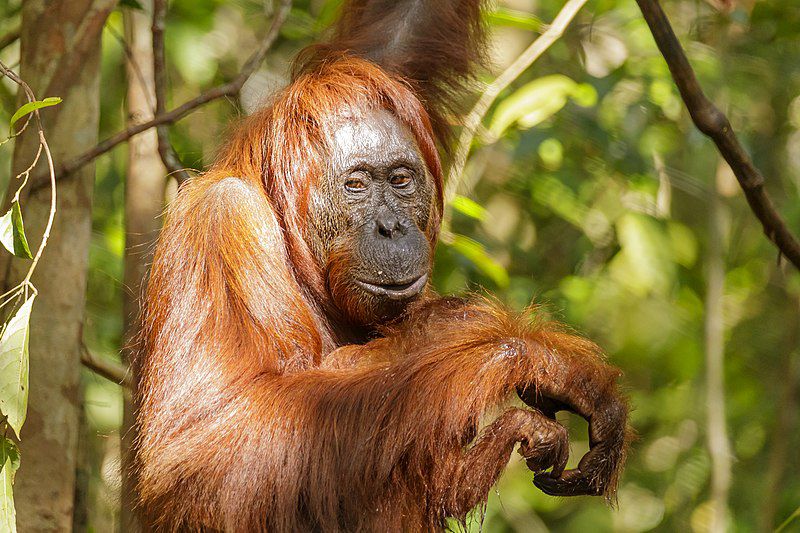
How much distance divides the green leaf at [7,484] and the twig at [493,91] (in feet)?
6.11

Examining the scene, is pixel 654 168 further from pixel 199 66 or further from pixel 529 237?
pixel 199 66

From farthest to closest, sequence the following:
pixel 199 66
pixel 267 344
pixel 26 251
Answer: pixel 199 66, pixel 267 344, pixel 26 251

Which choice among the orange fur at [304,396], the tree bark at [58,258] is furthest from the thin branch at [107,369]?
the orange fur at [304,396]

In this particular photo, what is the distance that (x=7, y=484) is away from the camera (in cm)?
245

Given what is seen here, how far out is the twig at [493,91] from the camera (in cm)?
379

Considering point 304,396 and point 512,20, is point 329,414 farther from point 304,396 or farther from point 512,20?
point 512,20

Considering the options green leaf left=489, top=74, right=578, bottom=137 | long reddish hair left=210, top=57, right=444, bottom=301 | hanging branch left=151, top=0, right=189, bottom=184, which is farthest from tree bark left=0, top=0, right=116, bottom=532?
green leaf left=489, top=74, right=578, bottom=137

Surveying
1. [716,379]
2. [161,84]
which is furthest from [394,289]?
[716,379]

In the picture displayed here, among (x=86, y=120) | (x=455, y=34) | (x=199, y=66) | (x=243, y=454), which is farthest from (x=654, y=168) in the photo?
(x=243, y=454)

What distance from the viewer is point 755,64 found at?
6.32 metres

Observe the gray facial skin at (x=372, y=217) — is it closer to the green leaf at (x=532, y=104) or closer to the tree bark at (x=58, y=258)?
the tree bark at (x=58, y=258)

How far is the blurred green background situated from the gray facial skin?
115 cm

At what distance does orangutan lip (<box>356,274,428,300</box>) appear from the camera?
9.68ft

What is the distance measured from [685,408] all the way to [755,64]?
86.5 inches
